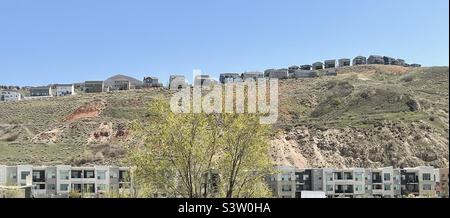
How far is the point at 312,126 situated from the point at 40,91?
141ft

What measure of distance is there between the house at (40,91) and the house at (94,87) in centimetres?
499

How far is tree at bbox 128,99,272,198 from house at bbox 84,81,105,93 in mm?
67033

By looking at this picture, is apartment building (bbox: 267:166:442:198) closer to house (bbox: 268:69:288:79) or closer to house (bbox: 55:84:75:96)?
house (bbox: 268:69:288:79)

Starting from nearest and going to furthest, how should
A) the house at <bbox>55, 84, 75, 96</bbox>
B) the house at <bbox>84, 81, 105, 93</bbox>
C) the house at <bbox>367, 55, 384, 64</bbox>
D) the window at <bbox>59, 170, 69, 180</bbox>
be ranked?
the window at <bbox>59, 170, 69, 180</bbox>
the house at <bbox>84, 81, 105, 93</bbox>
the house at <bbox>55, 84, 75, 96</bbox>
the house at <bbox>367, 55, 384, 64</bbox>

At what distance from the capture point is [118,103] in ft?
214

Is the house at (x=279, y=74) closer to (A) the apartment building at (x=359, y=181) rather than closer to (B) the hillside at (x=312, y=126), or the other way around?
(B) the hillside at (x=312, y=126)

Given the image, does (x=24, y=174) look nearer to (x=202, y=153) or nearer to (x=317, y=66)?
(x=202, y=153)

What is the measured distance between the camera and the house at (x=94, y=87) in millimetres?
77250

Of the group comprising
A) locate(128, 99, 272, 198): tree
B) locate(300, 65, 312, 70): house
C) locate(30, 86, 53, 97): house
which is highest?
locate(300, 65, 312, 70): house

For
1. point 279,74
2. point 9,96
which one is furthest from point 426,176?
point 9,96

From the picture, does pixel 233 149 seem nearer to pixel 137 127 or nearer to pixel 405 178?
pixel 137 127

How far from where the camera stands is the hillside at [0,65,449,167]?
4838 centimetres

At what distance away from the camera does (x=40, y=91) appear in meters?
79.7

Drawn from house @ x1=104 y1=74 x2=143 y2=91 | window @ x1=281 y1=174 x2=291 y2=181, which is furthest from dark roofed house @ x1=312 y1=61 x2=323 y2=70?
window @ x1=281 y1=174 x2=291 y2=181
